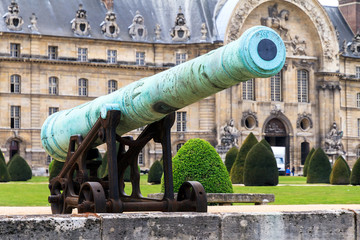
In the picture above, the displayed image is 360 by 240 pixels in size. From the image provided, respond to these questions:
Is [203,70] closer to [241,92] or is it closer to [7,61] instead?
[7,61]

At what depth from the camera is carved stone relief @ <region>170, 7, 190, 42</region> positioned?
195 feet

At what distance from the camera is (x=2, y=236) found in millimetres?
7793

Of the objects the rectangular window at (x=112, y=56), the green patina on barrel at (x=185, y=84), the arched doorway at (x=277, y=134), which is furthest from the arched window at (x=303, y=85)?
the green patina on barrel at (x=185, y=84)

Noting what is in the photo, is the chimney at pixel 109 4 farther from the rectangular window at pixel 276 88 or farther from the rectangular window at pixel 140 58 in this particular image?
the rectangular window at pixel 276 88

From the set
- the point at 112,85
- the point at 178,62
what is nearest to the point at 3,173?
the point at 112,85

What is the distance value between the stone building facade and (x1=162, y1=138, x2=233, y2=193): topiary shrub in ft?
114

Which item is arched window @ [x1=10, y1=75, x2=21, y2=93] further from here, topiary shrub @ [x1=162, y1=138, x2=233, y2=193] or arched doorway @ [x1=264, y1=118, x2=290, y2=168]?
topiary shrub @ [x1=162, y1=138, x2=233, y2=193]

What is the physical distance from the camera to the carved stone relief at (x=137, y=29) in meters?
58.9

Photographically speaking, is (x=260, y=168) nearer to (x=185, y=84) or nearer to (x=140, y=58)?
(x=140, y=58)

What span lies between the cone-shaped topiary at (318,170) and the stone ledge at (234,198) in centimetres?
1957

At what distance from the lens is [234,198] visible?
2036 centimetres

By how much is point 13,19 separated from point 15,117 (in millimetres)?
6685

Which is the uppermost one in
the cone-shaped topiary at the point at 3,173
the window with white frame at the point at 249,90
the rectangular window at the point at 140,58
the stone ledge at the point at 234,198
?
the rectangular window at the point at 140,58

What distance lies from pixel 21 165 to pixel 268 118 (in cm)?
2427
